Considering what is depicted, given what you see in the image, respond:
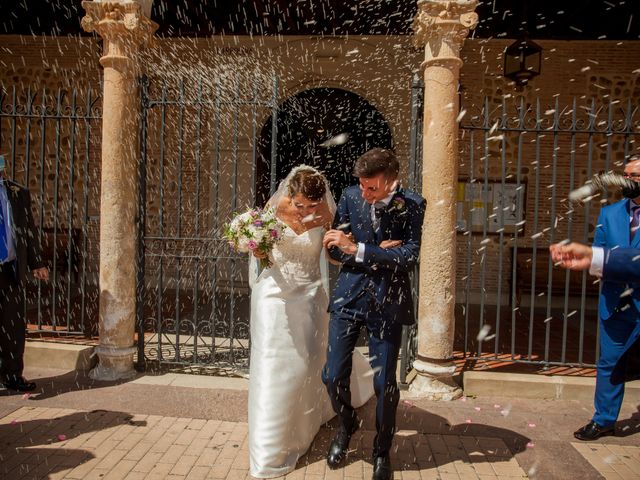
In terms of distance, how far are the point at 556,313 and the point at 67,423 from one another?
27.2 ft

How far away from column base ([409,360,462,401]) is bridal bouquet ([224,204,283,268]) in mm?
2114

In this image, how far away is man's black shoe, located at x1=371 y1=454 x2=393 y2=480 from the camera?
3.25m

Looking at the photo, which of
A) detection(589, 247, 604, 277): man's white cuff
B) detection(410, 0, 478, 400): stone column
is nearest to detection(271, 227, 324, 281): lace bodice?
detection(410, 0, 478, 400): stone column

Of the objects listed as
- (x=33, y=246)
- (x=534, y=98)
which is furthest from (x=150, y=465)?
(x=534, y=98)

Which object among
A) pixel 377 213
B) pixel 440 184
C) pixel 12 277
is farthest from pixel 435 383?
pixel 12 277

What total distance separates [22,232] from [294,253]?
2767 millimetres

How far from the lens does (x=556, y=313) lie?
9.62m

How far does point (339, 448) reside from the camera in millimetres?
3506

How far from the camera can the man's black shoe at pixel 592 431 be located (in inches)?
161

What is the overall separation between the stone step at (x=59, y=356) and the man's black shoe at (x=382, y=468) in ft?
11.4

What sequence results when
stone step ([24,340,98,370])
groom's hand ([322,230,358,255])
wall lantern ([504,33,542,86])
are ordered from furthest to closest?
wall lantern ([504,33,542,86]), stone step ([24,340,98,370]), groom's hand ([322,230,358,255])

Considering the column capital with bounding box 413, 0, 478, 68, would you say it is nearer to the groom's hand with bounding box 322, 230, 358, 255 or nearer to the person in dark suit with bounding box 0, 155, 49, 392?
the groom's hand with bounding box 322, 230, 358, 255

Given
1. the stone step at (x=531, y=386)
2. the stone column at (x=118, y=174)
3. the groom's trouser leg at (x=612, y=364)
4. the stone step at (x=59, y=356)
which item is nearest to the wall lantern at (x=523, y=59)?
the stone step at (x=531, y=386)

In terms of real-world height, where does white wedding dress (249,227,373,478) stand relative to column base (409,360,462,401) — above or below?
above
